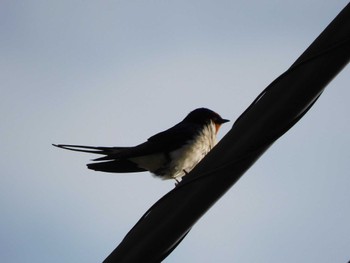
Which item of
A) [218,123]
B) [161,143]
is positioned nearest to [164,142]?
[161,143]

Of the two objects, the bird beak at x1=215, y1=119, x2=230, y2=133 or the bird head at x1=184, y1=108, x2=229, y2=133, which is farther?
the bird beak at x1=215, y1=119, x2=230, y2=133

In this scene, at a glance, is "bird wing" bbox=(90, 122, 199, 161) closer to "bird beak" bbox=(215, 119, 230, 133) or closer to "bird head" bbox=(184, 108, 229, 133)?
"bird head" bbox=(184, 108, 229, 133)

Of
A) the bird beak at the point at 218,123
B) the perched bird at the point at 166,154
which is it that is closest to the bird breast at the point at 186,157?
the perched bird at the point at 166,154

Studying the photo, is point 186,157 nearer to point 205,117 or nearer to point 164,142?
point 164,142

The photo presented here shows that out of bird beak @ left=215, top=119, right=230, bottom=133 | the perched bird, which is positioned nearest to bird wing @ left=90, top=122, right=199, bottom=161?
the perched bird

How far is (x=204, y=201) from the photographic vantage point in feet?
7.15

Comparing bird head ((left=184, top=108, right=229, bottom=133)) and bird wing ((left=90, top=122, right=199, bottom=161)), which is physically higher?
bird head ((left=184, top=108, right=229, bottom=133))

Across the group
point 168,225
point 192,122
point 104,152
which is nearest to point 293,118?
point 168,225

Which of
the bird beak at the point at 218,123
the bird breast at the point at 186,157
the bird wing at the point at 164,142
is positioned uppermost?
the bird beak at the point at 218,123

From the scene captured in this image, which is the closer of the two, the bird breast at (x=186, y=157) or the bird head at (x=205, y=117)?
the bird breast at (x=186, y=157)

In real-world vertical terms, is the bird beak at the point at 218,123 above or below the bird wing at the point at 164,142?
above

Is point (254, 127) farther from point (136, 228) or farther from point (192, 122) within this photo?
point (192, 122)

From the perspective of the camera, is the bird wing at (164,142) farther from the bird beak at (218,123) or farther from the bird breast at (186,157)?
the bird beak at (218,123)

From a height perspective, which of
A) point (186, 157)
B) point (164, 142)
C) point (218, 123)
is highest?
point (218, 123)
